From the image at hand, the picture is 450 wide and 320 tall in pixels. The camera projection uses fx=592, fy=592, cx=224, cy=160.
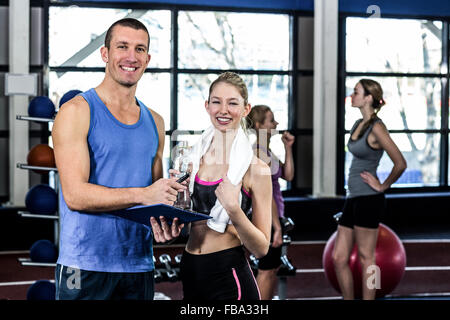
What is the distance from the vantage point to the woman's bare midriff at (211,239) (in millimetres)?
1145

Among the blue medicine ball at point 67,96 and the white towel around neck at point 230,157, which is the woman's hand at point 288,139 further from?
the white towel around neck at point 230,157

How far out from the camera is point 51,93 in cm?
360

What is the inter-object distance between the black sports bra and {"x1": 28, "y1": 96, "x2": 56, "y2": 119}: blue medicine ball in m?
1.55

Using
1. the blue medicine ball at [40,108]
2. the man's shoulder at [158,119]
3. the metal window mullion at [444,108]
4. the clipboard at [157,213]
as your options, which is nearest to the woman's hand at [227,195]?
the clipboard at [157,213]

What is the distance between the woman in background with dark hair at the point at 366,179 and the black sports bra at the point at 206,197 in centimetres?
98

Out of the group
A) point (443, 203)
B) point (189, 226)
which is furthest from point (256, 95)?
point (189, 226)

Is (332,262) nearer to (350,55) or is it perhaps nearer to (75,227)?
(75,227)

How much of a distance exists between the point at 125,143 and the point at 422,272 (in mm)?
2589

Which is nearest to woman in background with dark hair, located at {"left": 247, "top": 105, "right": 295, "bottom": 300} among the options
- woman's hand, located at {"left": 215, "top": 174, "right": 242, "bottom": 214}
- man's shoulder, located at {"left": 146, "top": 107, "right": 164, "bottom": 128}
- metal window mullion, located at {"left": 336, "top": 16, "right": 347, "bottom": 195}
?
man's shoulder, located at {"left": 146, "top": 107, "right": 164, "bottom": 128}

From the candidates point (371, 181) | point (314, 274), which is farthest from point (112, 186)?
point (314, 274)

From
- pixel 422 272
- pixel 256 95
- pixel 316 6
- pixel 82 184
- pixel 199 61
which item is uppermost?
pixel 316 6

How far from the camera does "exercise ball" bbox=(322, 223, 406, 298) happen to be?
2.33m

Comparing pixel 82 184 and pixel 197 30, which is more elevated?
pixel 197 30
